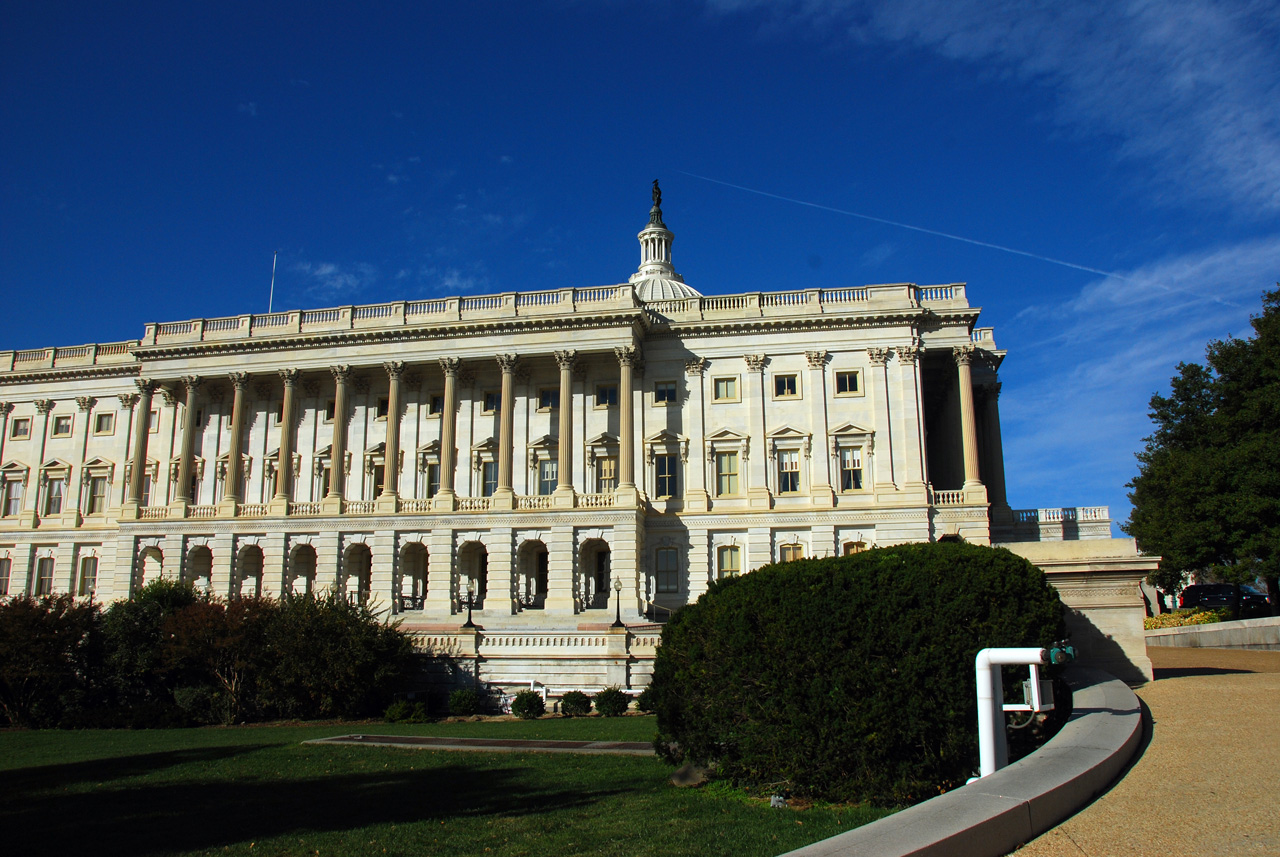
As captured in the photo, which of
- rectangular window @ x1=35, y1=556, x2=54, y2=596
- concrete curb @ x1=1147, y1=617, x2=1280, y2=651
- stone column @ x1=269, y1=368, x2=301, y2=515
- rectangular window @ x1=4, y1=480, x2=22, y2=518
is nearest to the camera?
concrete curb @ x1=1147, y1=617, x2=1280, y2=651

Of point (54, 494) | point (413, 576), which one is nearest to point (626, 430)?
point (413, 576)

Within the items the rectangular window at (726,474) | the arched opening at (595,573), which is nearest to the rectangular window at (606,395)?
the rectangular window at (726,474)

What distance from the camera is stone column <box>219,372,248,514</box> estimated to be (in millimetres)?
56906

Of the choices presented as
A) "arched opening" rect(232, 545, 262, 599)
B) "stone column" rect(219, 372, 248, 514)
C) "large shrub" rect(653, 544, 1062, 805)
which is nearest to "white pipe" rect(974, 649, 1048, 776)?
"large shrub" rect(653, 544, 1062, 805)

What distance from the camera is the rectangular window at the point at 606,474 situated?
55.4 m

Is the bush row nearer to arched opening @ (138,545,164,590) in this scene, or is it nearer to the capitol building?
the capitol building

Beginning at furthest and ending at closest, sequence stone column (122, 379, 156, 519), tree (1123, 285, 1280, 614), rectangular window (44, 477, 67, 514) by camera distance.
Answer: rectangular window (44, 477, 67, 514) < stone column (122, 379, 156, 519) < tree (1123, 285, 1280, 614)

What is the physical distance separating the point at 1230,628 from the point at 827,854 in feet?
122

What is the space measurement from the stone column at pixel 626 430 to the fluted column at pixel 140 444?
95.4ft

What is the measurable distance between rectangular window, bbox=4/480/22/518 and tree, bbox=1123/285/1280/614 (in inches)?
2708

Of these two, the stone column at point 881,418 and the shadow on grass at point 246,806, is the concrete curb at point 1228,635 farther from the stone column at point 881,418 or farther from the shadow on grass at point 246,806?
the shadow on grass at point 246,806

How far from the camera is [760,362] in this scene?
55.3 meters

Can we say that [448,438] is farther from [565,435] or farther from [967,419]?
[967,419]

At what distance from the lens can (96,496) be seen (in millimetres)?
64938
